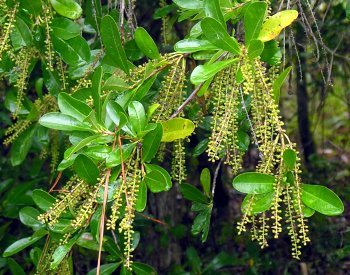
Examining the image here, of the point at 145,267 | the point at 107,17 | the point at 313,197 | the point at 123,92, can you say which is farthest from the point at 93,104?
the point at 145,267

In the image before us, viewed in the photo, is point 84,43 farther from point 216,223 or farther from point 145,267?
point 216,223

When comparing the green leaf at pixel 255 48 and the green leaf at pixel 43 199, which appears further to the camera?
the green leaf at pixel 43 199

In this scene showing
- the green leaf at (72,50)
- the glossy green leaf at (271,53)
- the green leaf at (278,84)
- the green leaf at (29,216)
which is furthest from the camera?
the green leaf at (29,216)

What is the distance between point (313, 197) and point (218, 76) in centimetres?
36

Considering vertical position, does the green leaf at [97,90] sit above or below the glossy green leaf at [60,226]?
above

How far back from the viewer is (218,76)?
1481 millimetres

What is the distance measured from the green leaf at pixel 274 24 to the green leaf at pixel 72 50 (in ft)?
1.87

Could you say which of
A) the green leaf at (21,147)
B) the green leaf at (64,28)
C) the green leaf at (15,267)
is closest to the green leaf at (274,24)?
the green leaf at (64,28)

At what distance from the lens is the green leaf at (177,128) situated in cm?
149

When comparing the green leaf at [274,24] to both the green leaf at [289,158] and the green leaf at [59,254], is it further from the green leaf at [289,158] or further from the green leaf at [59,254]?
the green leaf at [59,254]

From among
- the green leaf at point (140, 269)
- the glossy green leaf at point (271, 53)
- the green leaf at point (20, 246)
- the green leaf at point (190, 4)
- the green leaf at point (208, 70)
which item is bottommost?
the green leaf at point (140, 269)

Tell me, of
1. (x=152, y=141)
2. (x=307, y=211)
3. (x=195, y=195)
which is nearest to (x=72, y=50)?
(x=152, y=141)

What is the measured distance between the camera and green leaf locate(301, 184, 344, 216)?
138 cm

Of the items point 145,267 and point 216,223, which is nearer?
point 145,267
